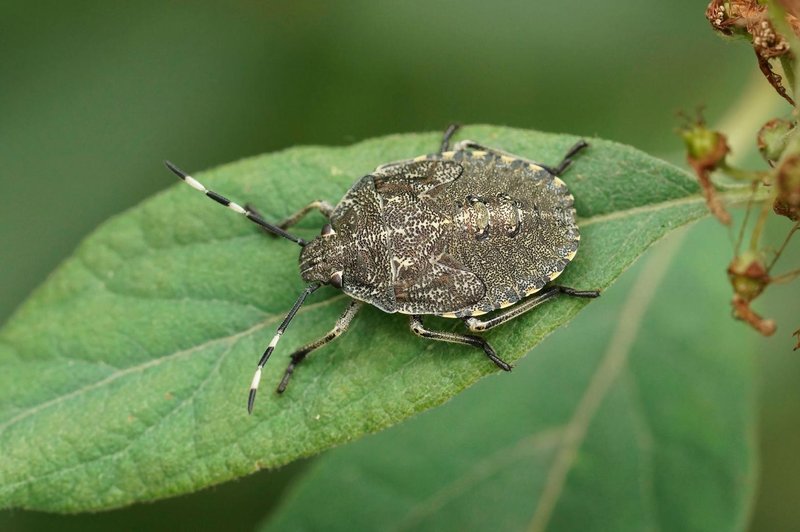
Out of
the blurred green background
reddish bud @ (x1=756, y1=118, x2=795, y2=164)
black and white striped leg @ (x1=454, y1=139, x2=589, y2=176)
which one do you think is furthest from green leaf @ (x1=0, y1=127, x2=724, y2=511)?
the blurred green background

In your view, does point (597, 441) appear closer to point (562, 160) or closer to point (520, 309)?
point (520, 309)


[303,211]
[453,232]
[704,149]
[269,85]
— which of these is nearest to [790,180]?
[704,149]

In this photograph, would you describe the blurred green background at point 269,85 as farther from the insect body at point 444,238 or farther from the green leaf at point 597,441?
the insect body at point 444,238

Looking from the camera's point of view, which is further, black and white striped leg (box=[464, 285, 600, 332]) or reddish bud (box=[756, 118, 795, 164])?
black and white striped leg (box=[464, 285, 600, 332])

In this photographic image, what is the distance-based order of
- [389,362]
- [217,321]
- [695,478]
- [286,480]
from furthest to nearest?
[286,480]
[695,478]
[217,321]
[389,362]

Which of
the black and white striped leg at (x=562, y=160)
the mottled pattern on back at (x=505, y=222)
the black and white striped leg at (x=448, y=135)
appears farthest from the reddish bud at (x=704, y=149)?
the black and white striped leg at (x=448, y=135)

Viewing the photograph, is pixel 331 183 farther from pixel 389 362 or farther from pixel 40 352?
pixel 40 352

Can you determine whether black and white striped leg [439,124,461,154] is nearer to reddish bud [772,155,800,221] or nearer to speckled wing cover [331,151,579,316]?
speckled wing cover [331,151,579,316]

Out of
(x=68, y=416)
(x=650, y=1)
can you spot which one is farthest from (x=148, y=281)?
(x=650, y=1)
